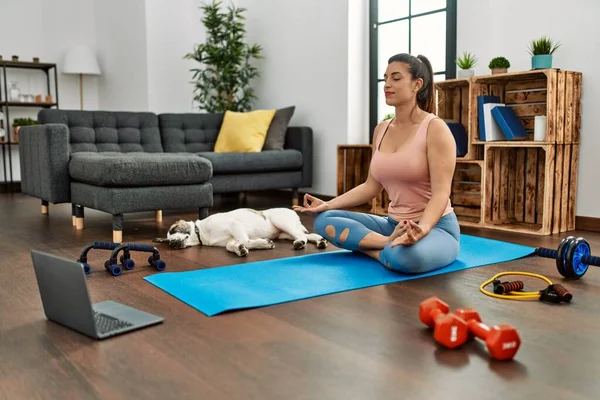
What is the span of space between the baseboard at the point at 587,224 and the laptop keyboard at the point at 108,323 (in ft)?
9.71

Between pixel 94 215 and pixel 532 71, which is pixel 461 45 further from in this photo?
pixel 94 215

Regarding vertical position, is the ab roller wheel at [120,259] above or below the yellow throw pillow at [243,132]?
below

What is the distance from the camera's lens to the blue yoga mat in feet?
7.05

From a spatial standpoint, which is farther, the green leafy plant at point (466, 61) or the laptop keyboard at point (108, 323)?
the green leafy plant at point (466, 61)

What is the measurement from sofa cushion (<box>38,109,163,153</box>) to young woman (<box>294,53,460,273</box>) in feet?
8.50

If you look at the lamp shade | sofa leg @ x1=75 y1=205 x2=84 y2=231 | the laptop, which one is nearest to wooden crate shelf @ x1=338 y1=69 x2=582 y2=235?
sofa leg @ x1=75 y1=205 x2=84 y2=231

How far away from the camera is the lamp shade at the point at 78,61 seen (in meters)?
7.15

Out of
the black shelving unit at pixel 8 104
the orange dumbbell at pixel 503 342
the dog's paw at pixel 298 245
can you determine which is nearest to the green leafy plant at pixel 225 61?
the black shelving unit at pixel 8 104

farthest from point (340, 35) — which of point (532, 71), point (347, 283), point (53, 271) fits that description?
point (53, 271)

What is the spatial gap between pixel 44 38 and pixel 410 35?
456 centimetres

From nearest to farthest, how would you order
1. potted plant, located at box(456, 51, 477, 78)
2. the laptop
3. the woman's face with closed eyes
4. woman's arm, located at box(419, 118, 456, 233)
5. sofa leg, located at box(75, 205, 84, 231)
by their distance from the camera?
the laptop, woman's arm, located at box(419, 118, 456, 233), the woman's face with closed eyes, sofa leg, located at box(75, 205, 84, 231), potted plant, located at box(456, 51, 477, 78)

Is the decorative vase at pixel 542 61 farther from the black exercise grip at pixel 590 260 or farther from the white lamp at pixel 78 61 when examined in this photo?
the white lamp at pixel 78 61

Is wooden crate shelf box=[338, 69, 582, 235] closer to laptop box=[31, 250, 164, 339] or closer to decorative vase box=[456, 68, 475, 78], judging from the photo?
decorative vase box=[456, 68, 475, 78]

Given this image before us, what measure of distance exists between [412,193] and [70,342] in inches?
59.4
